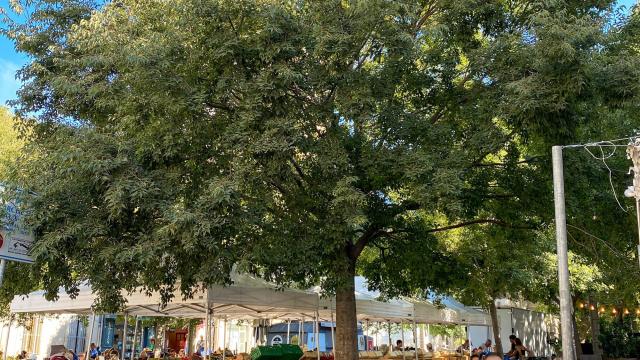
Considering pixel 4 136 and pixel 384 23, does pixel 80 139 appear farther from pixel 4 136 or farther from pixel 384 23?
pixel 4 136

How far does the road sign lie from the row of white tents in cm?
240

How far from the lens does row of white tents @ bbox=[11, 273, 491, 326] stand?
44.0ft

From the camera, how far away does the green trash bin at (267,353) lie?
451 inches

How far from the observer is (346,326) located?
46.2ft

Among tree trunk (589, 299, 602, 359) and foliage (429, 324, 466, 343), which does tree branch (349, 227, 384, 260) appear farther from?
foliage (429, 324, 466, 343)

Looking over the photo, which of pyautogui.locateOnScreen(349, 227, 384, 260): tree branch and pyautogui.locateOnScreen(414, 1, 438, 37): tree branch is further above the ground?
pyautogui.locateOnScreen(414, 1, 438, 37): tree branch

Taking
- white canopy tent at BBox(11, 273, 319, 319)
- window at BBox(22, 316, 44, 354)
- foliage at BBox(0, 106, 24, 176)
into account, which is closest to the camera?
white canopy tent at BBox(11, 273, 319, 319)

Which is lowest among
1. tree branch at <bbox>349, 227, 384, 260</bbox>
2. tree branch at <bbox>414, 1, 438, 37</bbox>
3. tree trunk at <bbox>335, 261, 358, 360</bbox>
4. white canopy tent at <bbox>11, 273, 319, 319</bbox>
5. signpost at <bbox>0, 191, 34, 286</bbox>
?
tree trunk at <bbox>335, 261, 358, 360</bbox>

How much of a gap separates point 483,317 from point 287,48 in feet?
58.4

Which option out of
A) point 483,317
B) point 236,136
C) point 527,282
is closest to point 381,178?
point 236,136

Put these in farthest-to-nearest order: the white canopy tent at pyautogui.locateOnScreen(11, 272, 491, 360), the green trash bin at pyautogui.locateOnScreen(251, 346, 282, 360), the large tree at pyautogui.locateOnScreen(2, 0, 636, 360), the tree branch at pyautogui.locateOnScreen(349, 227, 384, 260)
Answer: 1. the tree branch at pyautogui.locateOnScreen(349, 227, 384, 260)
2. the white canopy tent at pyautogui.locateOnScreen(11, 272, 491, 360)
3. the green trash bin at pyautogui.locateOnScreen(251, 346, 282, 360)
4. the large tree at pyautogui.locateOnScreen(2, 0, 636, 360)

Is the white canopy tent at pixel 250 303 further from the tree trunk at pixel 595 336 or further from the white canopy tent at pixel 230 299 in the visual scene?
the tree trunk at pixel 595 336

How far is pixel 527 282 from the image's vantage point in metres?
20.0

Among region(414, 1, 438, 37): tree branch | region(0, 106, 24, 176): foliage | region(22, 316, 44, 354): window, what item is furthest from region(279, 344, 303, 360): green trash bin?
region(22, 316, 44, 354): window
